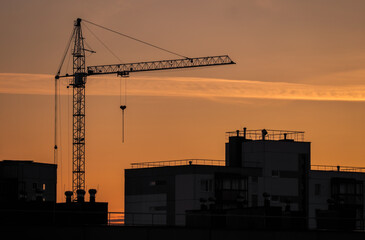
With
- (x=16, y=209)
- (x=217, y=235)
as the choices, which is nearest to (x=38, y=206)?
(x=16, y=209)

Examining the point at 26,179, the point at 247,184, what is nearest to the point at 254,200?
the point at 247,184

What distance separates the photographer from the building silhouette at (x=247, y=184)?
487 feet

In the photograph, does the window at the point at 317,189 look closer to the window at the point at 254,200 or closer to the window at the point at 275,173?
the window at the point at 275,173

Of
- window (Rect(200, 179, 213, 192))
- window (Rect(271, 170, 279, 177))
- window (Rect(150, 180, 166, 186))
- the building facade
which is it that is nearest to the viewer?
window (Rect(200, 179, 213, 192))

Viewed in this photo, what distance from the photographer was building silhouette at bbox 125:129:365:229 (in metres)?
148

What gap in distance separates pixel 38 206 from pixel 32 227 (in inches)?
260

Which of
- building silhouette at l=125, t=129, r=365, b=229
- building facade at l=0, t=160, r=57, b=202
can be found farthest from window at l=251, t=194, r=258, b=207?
building facade at l=0, t=160, r=57, b=202

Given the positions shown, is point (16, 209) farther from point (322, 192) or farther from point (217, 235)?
point (322, 192)

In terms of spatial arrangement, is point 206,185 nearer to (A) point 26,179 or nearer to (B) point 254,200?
(B) point 254,200

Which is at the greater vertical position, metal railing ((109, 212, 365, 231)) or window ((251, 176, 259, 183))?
window ((251, 176, 259, 183))

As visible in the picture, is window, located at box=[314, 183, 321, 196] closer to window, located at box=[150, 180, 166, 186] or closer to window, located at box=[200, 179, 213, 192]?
window, located at box=[200, 179, 213, 192]

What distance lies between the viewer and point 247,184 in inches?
6063

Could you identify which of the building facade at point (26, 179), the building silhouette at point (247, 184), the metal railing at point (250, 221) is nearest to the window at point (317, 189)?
the building silhouette at point (247, 184)

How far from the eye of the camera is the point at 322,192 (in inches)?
6467
